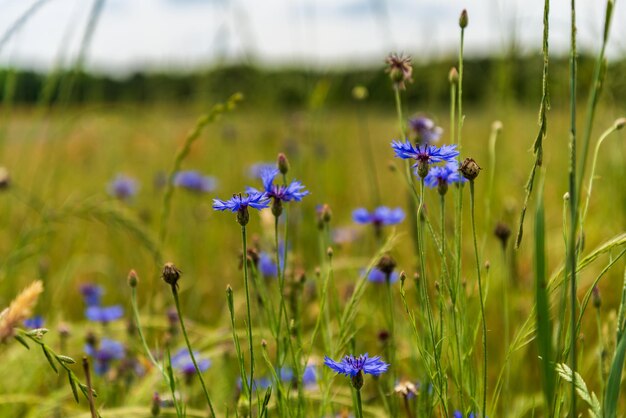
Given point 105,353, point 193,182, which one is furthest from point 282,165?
point 193,182

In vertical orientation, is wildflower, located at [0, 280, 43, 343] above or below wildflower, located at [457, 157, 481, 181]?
below

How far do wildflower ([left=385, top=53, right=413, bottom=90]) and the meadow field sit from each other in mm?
12

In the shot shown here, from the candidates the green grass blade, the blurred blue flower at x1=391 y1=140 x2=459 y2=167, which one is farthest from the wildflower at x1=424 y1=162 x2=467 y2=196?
the green grass blade

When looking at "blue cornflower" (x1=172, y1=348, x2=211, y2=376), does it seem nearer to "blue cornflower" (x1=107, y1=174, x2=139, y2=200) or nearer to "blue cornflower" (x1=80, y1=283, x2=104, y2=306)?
"blue cornflower" (x1=80, y1=283, x2=104, y2=306)

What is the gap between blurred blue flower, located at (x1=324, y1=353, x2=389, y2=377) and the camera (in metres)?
0.73

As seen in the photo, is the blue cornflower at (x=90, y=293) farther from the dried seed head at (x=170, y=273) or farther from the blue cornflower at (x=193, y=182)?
the dried seed head at (x=170, y=273)

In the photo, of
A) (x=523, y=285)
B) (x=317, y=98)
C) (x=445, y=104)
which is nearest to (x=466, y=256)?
(x=523, y=285)

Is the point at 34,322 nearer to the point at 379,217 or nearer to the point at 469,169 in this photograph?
the point at 379,217

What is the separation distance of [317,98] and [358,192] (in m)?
1.62

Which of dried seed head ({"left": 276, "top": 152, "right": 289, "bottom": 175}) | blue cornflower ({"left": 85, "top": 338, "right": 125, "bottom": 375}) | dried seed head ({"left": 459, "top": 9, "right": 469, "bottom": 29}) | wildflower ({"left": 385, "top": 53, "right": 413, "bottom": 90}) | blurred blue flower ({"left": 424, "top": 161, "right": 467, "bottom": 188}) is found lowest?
blue cornflower ({"left": 85, "top": 338, "right": 125, "bottom": 375})

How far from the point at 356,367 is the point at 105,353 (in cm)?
77

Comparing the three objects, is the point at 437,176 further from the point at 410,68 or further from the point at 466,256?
the point at 466,256

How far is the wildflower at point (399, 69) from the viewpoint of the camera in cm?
89

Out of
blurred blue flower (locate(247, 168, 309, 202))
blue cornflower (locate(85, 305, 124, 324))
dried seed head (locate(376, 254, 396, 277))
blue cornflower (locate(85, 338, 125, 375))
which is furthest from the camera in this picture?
blue cornflower (locate(85, 305, 124, 324))
